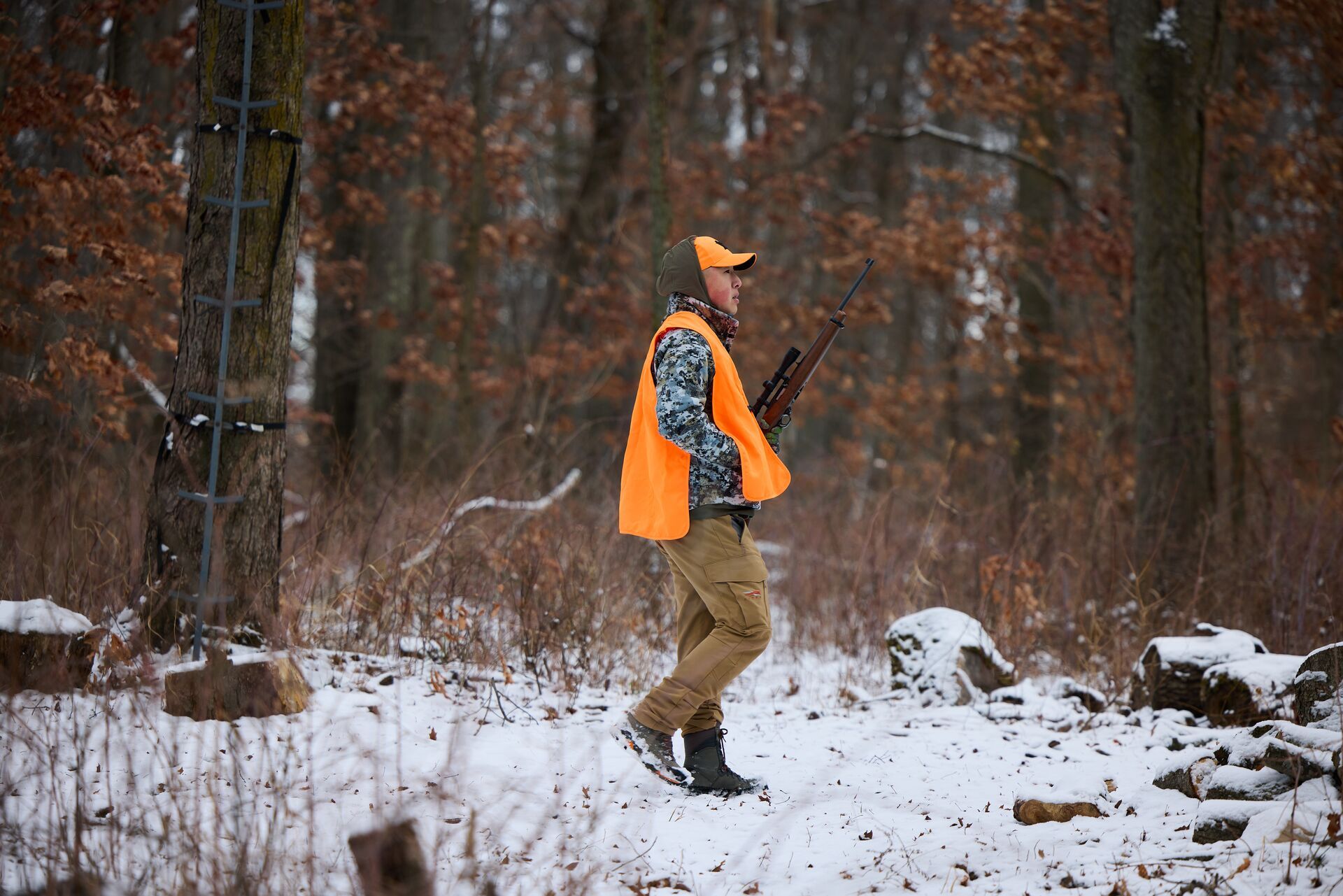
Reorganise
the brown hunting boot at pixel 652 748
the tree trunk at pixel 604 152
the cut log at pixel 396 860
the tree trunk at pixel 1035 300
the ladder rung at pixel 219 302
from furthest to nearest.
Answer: the tree trunk at pixel 604 152
the tree trunk at pixel 1035 300
the ladder rung at pixel 219 302
the brown hunting boot at pixel 652 748
the cut log at pixel 396 860

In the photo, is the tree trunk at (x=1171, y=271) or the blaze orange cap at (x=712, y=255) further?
the tree trunk at (x=1171, y=271)

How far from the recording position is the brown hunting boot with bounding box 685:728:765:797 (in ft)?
14.7

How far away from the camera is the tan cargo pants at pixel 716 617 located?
170 inches

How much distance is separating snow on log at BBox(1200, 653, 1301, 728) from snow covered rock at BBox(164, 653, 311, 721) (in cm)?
439

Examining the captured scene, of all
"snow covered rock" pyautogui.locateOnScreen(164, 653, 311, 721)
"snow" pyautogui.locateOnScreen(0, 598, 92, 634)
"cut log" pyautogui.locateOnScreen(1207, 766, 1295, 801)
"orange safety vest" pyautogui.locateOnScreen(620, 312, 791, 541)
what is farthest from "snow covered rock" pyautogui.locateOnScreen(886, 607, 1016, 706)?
"snow" pyautogui.locateOnScreen(0, 598, 92, 634)

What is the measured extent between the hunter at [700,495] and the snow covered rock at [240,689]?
1.48 m

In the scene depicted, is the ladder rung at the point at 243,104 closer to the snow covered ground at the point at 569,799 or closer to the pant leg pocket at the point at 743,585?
the snow covered ground at the point at 569,799

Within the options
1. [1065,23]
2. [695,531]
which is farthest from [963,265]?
[695,531]

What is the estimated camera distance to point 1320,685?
442 centimetres

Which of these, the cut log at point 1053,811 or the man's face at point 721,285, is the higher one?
the man's face at point 721,285

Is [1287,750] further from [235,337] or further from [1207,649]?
[235,337]


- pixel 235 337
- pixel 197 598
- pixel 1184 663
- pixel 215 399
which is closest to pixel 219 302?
pixel 235 337

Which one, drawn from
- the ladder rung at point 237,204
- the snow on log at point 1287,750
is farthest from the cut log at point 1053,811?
the ladder rung at point 237,204

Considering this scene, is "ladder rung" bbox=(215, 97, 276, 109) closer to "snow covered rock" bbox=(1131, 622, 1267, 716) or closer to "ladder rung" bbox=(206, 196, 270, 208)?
"ladder rung" bbox=(206, 196, 270, 208)
